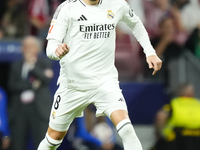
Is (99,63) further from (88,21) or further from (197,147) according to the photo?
(197,147)

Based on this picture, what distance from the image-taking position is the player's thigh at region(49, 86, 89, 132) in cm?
549

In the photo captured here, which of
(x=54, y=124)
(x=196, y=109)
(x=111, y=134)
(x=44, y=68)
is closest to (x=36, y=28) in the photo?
(x=44, y=68)

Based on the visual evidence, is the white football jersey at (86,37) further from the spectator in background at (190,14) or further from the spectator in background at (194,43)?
the spectator in background at (190,14)

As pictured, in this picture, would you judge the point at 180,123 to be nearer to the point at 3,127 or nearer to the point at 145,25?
the point at 145,25

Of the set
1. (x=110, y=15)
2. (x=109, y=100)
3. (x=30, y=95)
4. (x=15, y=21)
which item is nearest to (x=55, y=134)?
(x=109, y=100)

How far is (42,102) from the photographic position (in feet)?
27.2

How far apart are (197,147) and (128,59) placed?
85.4 inches

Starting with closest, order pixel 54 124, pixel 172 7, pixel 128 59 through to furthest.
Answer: pixel 54 124
pixel 128 59
pixel 172 7

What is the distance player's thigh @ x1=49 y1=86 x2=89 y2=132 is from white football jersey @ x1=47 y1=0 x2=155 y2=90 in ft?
0.30

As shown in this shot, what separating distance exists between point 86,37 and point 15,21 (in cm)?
480

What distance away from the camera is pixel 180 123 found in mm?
8727

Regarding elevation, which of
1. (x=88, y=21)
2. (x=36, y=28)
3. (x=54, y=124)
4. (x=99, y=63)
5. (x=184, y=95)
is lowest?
(x=184, y=95)

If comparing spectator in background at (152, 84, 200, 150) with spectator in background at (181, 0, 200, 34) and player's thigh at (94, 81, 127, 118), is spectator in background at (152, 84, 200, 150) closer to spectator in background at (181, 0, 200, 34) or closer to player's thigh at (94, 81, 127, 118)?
spectator in background at (181, 0, 200, 34)

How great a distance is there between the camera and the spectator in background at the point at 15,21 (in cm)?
974
